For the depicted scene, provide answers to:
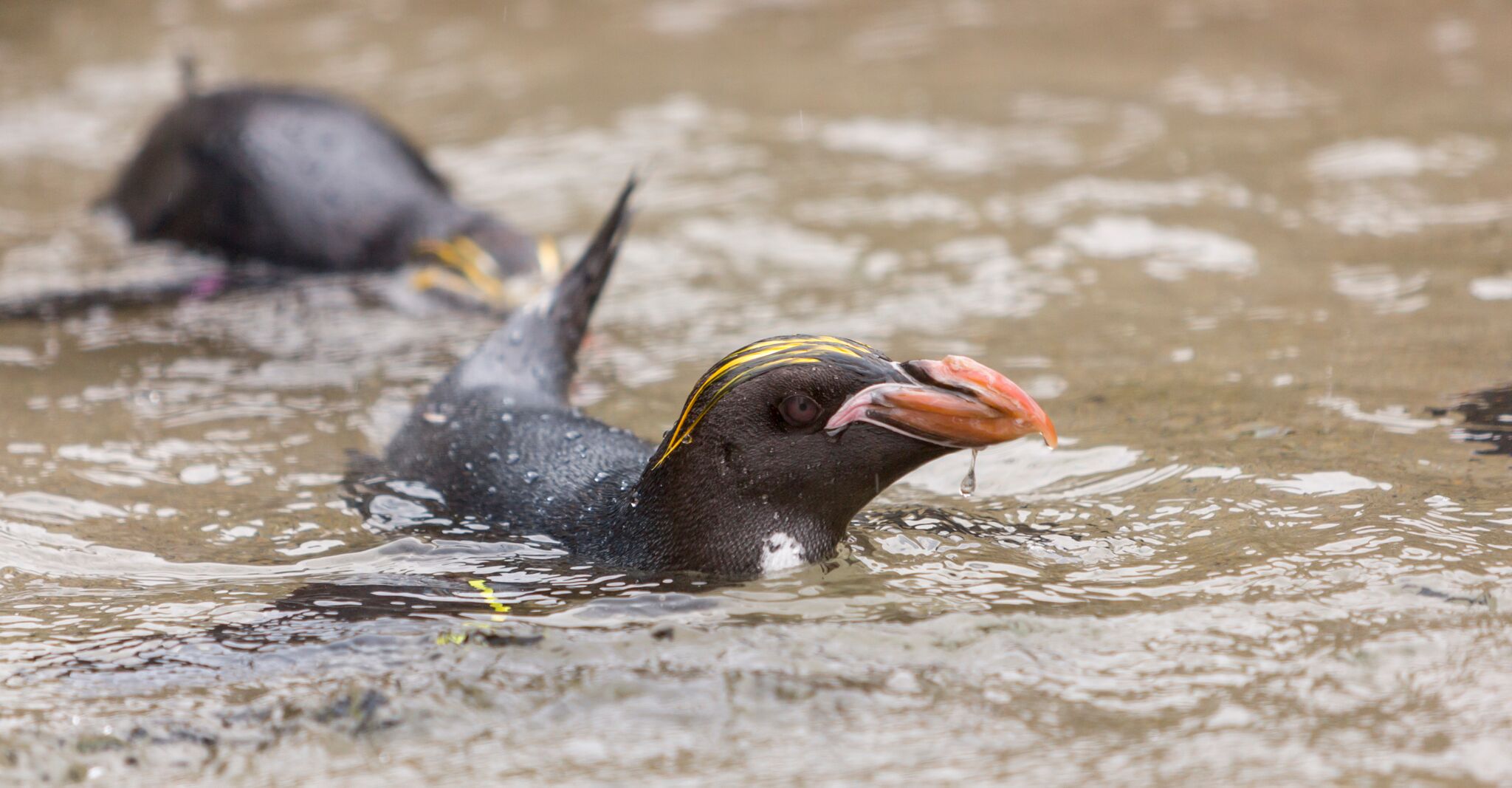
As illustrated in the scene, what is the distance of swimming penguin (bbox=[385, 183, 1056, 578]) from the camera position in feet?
11.3

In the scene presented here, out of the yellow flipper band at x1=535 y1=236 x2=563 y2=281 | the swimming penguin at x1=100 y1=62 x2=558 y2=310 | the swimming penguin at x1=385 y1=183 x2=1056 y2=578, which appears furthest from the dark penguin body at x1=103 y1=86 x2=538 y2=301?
the swimming penguin at x1=385 y1=183 x2=1056 y2=578

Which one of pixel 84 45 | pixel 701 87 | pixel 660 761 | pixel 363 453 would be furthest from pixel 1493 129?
pixel 84 45

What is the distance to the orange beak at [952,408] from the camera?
11.1 feet

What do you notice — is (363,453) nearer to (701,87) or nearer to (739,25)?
(701,87)

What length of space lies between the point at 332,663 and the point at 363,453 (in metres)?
1.48

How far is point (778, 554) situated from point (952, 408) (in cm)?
58

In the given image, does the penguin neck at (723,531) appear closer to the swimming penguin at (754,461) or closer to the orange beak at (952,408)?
the swimming penguin at (754,461)

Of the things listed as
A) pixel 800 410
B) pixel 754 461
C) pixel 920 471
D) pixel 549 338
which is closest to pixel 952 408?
pixel 800 410

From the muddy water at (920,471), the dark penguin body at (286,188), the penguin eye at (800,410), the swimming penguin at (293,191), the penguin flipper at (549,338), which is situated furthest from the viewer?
the dark penguin body at (286,188)

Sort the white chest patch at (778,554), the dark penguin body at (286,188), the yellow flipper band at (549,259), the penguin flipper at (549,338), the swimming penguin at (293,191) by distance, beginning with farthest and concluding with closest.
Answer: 1. the dark penguin body at (286,188)
2. the swimming penguin at (293,191)
3. the yellow flipper band at (549,259)
4. the penguin flipper at (549,338)
5. the white chest patch at (778,554)

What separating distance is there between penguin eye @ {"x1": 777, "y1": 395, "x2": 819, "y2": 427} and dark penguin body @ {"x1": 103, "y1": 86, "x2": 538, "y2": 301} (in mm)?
3416

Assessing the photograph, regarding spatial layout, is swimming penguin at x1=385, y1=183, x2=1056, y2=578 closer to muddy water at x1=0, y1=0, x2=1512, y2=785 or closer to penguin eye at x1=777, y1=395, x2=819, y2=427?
penguin eye at x1=777, y1=395, x2=819, y2=427

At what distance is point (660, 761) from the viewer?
2943 mm

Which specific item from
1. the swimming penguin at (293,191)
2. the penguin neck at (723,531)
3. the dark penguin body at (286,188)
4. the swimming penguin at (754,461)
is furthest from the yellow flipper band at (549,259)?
the penguin neck at (723,531)
